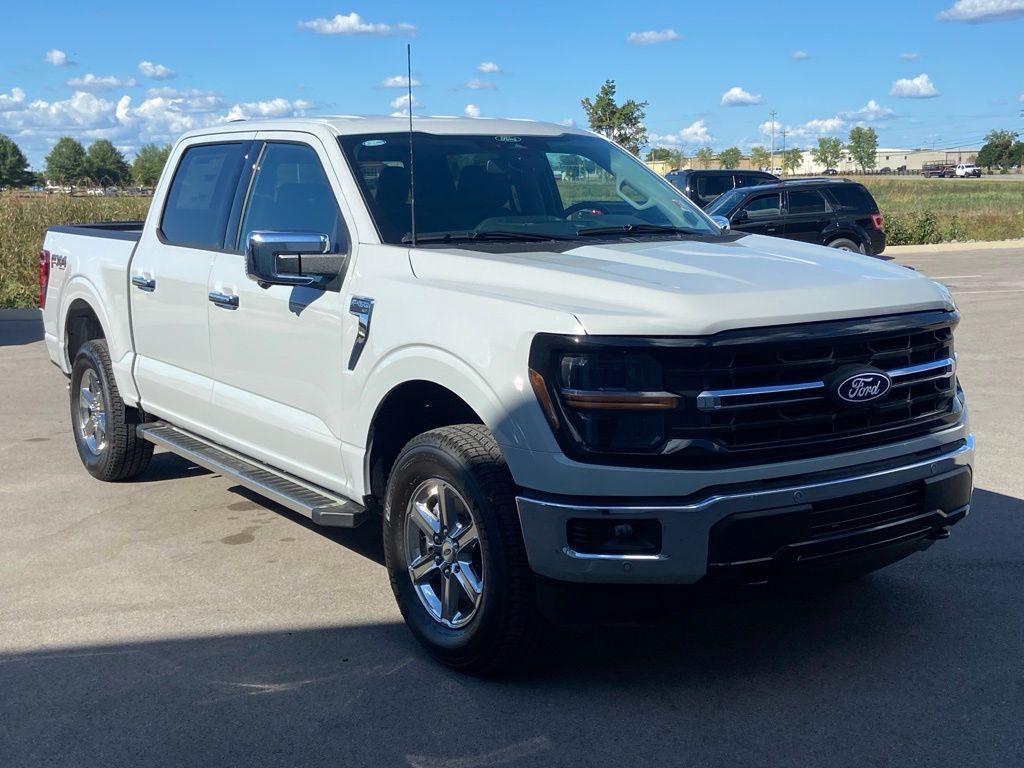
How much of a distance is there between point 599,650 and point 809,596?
43.4 inches

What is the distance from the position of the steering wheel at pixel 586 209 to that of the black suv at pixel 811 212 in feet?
47.8

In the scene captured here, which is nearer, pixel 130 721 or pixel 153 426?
pixel 130 721

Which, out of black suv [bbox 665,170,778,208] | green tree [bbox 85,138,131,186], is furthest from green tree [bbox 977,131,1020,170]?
black suv [bbox 665,170,778,208]

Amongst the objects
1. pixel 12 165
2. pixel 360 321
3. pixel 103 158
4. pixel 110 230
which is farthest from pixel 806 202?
pixel 12 165

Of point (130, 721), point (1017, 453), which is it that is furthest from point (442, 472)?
point (1017, 453)

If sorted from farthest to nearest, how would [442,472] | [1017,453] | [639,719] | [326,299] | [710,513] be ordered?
[1017,453]
[326,299]
[442,472]
[639,719]
[710,513]

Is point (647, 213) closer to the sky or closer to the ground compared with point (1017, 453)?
closer to the sky

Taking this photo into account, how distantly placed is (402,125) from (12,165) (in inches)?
4092

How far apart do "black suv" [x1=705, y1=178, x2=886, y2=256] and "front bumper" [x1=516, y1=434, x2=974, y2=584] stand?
16.1 m

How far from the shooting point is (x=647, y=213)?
5473 mm

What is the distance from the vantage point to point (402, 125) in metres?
5.45

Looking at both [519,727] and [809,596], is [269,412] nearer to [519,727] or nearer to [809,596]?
[519,727]

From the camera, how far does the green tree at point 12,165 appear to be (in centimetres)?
9400

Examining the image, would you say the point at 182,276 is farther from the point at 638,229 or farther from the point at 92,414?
the point at 638,229
